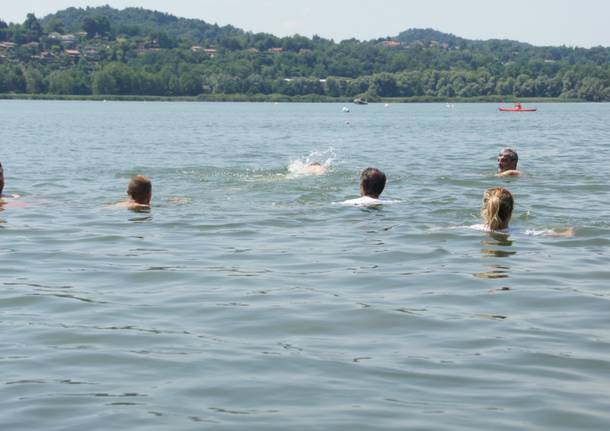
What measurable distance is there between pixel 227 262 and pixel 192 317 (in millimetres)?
2781

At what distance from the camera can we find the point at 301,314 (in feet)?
29.5

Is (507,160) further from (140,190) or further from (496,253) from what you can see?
(496,253)

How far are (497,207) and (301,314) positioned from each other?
5058mm

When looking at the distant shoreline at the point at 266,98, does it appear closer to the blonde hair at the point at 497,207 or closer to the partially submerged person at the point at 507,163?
the partially submerged person at the point at 507,163

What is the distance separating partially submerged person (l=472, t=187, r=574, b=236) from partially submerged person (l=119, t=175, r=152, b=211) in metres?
5.42

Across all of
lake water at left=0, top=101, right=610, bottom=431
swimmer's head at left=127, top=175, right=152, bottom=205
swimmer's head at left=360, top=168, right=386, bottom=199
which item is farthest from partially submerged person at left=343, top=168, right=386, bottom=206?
swimmer's head at left=127, top=175, right=152, bottom=205

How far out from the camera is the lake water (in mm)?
6578

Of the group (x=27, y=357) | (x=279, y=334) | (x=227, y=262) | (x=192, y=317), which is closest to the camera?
(x=27, y=357)

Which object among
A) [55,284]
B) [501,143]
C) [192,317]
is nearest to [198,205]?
[55,284]

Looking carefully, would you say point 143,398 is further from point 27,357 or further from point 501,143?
point 501,143

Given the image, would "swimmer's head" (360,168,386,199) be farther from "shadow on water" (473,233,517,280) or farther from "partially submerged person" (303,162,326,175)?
"partially submerged person" (303,162,326,175)

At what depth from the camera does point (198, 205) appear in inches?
670

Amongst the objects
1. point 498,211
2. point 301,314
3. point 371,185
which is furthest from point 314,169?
point 301,314

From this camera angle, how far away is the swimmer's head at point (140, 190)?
16.1m
